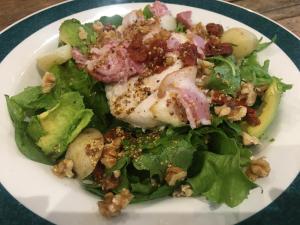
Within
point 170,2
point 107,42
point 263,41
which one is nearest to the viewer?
point 107,42

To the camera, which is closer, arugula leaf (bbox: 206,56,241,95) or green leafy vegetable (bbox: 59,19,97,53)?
arugula leaf (bbox: 206,56,241,95)

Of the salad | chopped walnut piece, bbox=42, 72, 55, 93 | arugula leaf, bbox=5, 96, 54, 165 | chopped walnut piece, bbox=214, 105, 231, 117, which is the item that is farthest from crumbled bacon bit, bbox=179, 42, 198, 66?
arugula leaf, bbox=5, 96, 54, 165

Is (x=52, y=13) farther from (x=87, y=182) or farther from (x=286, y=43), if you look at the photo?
(x=286, y=43)

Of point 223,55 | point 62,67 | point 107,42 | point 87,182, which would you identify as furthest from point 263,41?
point 87,182

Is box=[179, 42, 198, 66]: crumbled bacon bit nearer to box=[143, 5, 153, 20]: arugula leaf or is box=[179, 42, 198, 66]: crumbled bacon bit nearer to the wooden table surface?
box=[143, 5, 153, 20]: arugula leaf

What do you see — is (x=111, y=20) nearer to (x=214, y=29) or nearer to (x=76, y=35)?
(x=76, y=35)

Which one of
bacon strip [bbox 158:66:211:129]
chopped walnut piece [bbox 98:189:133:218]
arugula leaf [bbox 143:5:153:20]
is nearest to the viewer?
chopped walnut piece [bbox 98:189:133:218]

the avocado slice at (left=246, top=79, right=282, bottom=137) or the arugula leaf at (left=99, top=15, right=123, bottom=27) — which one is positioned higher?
the arugula leaf at (left=99, top=15, right=123, bottom=27)
